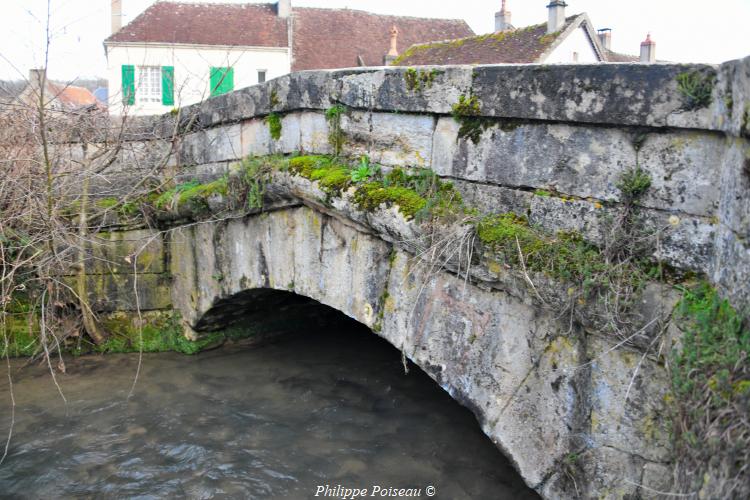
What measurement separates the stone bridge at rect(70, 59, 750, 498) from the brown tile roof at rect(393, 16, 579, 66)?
408 inches

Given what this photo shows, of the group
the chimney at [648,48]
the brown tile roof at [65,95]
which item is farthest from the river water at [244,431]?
the chimney at [648,48]

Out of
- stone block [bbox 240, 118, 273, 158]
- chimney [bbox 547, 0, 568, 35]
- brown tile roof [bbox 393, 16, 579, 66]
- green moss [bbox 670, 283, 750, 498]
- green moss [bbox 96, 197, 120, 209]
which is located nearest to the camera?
green moss [bbox 670, 283, 750, 498]

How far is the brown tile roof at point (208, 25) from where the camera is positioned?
19.6 metres

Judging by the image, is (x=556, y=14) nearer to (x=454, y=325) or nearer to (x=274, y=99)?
(x=274, y=99)

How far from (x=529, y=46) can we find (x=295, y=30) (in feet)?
30.4

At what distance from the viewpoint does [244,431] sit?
4.63m

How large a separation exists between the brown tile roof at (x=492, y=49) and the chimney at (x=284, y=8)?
7067 mm

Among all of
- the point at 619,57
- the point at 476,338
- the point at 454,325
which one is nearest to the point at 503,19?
the point at 619,57

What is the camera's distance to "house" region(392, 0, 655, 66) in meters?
14.1

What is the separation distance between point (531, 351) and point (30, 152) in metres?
5.07

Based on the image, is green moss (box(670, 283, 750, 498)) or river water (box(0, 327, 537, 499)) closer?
green moss (box(670, 283, 750, 498))

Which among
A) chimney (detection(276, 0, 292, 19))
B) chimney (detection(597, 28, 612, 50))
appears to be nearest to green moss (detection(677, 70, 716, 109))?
chimney (detection(276, 0, 292, 19))

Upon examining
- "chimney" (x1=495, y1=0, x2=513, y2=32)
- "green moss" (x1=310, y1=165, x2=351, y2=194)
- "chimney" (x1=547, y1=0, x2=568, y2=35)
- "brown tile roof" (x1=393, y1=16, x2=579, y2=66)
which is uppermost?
"chimney" (x1=495, y1=0, x2=513, y2=32)

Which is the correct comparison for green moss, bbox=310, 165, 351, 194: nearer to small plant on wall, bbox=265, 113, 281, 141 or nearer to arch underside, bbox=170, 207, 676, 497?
arch underside, bbox=170, 207, 676, 497
